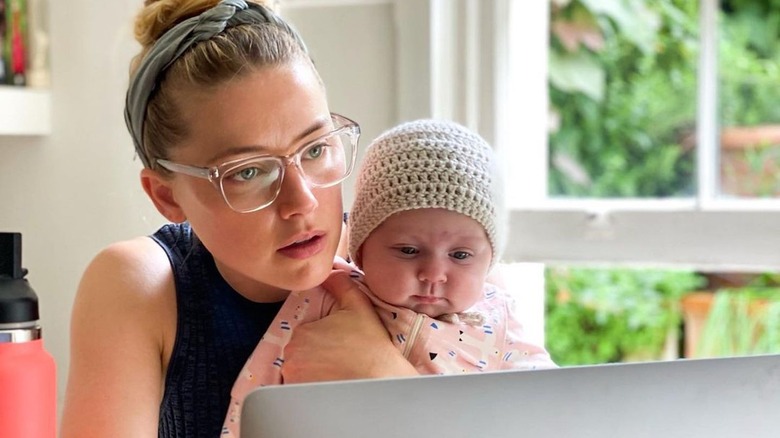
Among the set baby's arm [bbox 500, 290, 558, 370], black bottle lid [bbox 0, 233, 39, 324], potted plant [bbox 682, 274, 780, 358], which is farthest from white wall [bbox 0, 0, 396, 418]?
black bottle lid [bbox 0, 233, 39, 324]

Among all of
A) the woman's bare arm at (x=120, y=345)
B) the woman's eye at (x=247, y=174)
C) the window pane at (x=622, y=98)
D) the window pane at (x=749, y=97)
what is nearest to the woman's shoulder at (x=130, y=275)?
the woman's bare arm at (x=120, y=345)

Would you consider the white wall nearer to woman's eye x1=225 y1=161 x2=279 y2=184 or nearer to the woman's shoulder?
the woman's shoulder

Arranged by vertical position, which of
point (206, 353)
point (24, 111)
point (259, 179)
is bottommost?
point (206, 353)

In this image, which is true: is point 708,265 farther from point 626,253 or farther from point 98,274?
point 98,274

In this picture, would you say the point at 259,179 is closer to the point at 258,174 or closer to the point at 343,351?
the point at 258,174

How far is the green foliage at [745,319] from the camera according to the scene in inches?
83.5

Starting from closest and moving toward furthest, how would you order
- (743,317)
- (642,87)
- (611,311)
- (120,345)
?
1. (120,345)
2. (642,87)
3. (743,317)
4. (611,311)

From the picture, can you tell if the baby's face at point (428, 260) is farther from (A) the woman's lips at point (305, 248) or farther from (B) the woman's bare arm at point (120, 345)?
(B) the woman's bare arm at point (120, 345)

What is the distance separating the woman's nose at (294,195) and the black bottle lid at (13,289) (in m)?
0.28

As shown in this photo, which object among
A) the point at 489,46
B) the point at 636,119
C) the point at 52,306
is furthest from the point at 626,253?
the point at 52,306

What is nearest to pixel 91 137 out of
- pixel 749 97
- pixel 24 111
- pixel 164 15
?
pixel 24 111

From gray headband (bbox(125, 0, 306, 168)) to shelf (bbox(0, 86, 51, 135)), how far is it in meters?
0.80

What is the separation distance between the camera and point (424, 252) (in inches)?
41.7

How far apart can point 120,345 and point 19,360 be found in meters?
0.31
